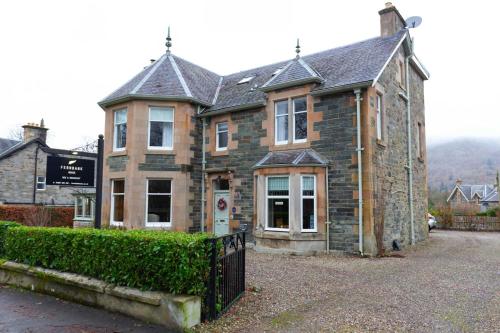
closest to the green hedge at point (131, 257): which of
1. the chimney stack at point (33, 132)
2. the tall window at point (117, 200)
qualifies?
the tall window at point (117, 200)

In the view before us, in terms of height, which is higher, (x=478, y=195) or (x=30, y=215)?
Answer: (x=478, y=195)

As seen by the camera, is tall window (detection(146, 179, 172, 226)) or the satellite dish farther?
the satellite dish

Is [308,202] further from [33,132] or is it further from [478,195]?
[478,195]

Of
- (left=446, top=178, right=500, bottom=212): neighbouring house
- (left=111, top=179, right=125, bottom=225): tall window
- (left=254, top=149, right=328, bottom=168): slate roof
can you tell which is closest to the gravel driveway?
(left=254, top=149, right=328, bottom=168): slate roof

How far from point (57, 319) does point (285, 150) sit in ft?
34.1

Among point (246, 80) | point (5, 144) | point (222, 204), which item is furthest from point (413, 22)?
point (5, 144)

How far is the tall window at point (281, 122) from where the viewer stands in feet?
50.1

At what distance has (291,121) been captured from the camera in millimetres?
14953

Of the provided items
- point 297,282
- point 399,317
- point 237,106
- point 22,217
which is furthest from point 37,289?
point 22,217

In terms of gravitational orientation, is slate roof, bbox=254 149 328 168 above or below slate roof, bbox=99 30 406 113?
below

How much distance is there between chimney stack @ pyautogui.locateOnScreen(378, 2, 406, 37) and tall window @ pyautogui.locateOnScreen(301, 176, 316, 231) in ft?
25.2

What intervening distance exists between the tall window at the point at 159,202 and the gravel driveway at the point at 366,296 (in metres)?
5.62

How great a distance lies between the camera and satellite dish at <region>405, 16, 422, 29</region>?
17.6 m

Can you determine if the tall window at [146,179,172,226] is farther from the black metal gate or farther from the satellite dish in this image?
the satellite dish
